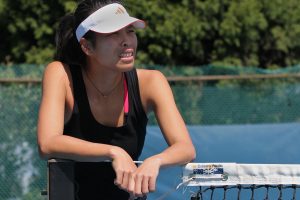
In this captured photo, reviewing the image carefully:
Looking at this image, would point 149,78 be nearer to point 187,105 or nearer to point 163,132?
point 163,132

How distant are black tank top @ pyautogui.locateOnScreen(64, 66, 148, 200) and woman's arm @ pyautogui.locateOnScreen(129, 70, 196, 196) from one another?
0.05m

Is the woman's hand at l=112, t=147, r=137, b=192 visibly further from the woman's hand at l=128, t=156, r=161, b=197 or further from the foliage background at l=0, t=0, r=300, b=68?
the foliage background at l=0, t=0, r=300, b=68

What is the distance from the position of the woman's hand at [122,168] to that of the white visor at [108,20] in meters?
0.52

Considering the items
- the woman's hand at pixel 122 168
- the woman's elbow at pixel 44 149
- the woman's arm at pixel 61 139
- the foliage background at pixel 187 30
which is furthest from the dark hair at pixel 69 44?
the foliage background at pixel 187 30

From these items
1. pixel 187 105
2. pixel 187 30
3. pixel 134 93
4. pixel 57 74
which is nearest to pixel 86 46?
pixel 57 74

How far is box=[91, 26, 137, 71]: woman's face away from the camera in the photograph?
279 cm

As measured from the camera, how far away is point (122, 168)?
7.97 ft

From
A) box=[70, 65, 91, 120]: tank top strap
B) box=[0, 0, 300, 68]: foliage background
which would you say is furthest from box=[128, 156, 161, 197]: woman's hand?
box=[0, 0, 300, 68]: foliage background

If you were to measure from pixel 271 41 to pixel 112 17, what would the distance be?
872 cm

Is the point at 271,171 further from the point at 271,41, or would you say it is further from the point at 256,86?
the point at 271,41

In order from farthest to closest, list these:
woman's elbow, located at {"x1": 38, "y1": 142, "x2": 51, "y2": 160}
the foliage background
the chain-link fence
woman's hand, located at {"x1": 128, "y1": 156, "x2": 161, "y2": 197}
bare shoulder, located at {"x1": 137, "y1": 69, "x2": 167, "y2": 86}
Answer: the foliage background, the chain-link fence, bare shoulder, located at {"x1": 137, "y1": 69, "x2": 167, "y2": 86}, woman's elbow, located at {"x1": 38, "y1": 142, "x2": 51, "y2": 160}, woman's hand, located at {"x1": 128, "y1": 156, "x2": 161, "y2": 197}

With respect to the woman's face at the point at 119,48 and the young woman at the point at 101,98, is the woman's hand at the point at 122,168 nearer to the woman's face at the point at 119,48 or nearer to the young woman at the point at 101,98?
the young woman at the point at 101,98

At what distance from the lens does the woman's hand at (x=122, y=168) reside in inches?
95.0

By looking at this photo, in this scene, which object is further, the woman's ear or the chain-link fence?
the chain-link fence
